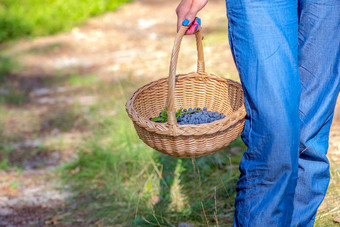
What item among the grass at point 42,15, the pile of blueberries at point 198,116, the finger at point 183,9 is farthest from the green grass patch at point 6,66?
the finger at point 183,9

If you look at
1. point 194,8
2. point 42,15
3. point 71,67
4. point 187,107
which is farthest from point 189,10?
point 42,15

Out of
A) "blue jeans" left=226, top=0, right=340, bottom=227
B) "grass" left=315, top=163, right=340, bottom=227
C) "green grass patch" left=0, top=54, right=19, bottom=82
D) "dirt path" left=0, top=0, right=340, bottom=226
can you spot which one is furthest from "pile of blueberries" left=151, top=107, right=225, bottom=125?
"green grass patch" left=0, top=54, right=19, bottom=82

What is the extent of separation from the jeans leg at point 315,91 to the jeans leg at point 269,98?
147 mm

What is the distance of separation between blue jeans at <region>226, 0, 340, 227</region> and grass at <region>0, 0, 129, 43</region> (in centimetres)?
535

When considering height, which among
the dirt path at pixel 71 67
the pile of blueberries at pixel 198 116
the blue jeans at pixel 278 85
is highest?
the blue jeans at pixel 278 85

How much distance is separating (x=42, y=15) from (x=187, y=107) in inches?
196

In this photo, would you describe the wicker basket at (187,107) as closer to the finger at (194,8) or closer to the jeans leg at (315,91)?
the finger at (194,8)

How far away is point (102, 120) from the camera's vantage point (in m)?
3.87

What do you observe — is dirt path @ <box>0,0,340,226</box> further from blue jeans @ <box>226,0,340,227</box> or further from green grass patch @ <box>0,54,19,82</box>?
blue jeans @ <box>226,0,340,227</box>

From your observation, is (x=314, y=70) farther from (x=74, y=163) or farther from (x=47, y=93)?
(x=47, y=93)

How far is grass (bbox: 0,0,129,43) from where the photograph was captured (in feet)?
20.9

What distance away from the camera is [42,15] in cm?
661

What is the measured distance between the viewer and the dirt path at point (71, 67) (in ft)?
10.3

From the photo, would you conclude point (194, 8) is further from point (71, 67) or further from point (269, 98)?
point (71, 67)
